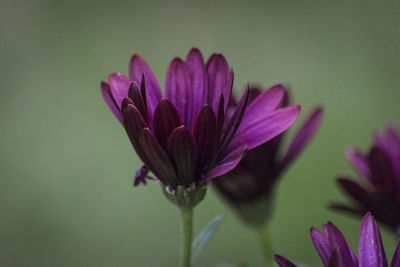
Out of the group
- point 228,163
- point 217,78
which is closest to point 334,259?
point 228,163

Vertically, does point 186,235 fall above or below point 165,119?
below

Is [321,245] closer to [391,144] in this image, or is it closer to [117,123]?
[391,144]

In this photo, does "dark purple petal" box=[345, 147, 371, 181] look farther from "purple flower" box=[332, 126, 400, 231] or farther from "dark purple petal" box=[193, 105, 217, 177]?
"dark purple petal" box=[193, 105, 217, 177]

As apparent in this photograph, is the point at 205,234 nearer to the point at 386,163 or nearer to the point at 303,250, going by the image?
the point at 386,163

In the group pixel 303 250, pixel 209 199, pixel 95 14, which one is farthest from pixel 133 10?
pixel 303 250

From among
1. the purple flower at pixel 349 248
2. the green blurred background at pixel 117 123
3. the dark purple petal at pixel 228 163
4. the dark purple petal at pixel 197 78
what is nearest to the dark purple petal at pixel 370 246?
the purple flower at pixel 349 248

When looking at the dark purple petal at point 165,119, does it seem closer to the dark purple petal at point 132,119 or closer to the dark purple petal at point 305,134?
the dark purple petal at point 132,119

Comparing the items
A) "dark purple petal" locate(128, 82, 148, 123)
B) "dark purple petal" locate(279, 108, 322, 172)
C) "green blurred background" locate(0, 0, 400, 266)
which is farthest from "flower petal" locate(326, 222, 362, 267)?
"green blurred background" locate(0, 0, 400, 266)

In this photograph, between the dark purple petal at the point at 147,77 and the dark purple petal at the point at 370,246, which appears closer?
the dark purple petal at the point at 370,246
